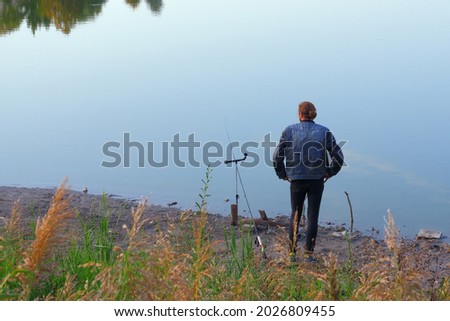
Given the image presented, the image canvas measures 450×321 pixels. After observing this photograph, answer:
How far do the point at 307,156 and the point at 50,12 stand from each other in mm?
37040

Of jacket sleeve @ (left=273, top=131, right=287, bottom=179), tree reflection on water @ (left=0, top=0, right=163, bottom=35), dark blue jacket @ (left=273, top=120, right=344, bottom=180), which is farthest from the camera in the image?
tree reflection on water @ (left=0, top=0, right=163, bottom=35)

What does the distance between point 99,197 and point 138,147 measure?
4.02m

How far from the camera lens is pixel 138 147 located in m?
17.4

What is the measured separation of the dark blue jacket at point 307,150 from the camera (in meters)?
8.49

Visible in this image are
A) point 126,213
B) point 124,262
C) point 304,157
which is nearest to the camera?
point 124,262

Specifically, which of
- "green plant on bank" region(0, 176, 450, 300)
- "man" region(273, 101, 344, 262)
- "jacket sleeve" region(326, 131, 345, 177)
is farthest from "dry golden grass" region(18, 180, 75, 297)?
"jacket sleeve" region(326, 131, 345, 177)

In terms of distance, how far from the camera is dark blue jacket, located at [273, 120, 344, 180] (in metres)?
8.49

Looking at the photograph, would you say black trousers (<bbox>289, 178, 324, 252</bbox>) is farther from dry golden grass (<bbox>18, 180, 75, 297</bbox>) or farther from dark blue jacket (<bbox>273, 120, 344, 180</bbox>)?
dry golden grass (<bbox>18, 180, 75, 297</bbox>)

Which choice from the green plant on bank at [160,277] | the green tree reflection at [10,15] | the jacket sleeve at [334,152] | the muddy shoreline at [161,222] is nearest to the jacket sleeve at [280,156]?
the jacket sleeve at [334,152]

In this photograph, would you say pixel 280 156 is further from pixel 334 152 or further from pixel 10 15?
pixel 10 15

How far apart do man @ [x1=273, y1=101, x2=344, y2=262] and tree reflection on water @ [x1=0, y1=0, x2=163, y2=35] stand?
99.7 ft

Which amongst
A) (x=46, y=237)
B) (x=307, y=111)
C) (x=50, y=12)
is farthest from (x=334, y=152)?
(x=50, y=12)

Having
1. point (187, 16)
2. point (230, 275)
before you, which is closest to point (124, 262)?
point (230, 275)
